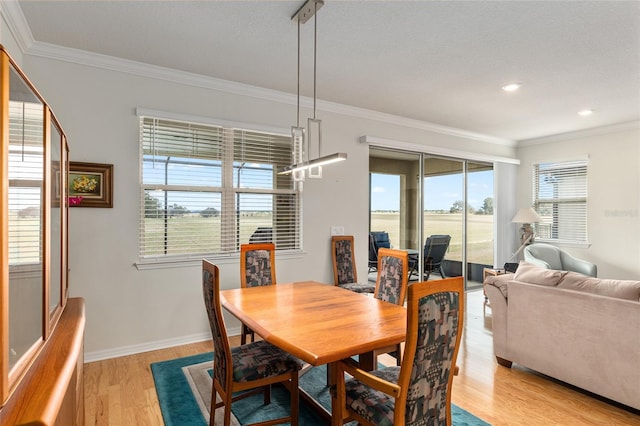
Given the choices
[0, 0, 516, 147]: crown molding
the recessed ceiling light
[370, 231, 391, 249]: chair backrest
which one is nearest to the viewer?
[0, 0, 516, 147]: crown molding

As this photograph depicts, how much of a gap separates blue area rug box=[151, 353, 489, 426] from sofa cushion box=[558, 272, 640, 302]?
4.04ft

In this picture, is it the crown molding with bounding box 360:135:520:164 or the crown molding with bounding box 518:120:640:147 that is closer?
the crown molding with bounding box 360:135:520:164

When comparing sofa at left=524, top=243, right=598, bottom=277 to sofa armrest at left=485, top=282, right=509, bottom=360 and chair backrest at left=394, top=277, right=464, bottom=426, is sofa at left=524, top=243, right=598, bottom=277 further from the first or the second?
chair backrest at left=394, top=277, right=464, bottom=426

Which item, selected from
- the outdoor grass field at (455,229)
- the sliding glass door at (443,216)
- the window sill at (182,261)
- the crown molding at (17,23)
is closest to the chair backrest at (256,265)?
the window sill at (182,261)

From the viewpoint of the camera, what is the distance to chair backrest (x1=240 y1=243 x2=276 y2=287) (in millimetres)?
3262

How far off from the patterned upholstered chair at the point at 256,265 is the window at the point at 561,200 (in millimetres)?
4985

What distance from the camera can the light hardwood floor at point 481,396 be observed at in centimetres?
228

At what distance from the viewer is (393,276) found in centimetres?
294

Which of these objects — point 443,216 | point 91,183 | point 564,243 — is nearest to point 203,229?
point 91,183

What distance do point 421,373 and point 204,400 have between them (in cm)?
170

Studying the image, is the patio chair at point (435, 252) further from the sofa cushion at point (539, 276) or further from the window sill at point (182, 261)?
the window sill at point (182, 261)

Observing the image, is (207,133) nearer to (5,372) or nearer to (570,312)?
(5,372)

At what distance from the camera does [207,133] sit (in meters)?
3.65

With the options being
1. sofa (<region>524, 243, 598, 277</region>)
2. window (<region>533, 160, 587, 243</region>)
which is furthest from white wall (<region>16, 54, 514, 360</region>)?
window (<region>533, 160, 587, 243</region>)
